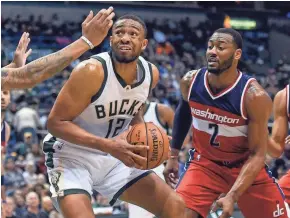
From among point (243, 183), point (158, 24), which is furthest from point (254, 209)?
point (158, 24)

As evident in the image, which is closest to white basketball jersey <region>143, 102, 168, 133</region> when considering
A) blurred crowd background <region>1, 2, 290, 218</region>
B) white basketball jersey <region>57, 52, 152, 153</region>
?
blurred crowd background <region>1, 2, 290, 218</region>

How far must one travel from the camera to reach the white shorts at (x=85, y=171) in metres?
4.29

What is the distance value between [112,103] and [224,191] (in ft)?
3.62

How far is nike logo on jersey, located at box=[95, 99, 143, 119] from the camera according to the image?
433 cm

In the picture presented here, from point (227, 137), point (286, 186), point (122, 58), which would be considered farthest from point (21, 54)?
point (286, 186)

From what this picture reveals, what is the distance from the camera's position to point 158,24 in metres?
19.7

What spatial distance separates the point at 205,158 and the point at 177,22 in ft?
51.0

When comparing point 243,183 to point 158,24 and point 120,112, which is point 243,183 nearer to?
point 120,112

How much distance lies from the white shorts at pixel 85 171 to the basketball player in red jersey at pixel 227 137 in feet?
1.55

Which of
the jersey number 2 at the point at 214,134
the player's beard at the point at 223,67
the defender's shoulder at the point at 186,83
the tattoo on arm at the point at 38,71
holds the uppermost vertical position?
the tattoo on arm at the point at 38,71

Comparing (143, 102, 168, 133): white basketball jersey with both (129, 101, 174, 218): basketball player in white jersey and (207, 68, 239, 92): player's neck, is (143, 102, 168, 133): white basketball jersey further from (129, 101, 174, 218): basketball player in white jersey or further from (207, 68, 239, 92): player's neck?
(207, 68, 239, 92): player's neck

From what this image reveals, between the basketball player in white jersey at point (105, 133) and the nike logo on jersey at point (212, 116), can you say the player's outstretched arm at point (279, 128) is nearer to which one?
the nike logo on jersey at point (212, 116)

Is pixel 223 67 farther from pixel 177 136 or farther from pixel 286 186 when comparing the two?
pixel 286 186

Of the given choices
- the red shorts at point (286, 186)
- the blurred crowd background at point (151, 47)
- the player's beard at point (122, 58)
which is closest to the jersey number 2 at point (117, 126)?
the player's beard at point (122, 58)
